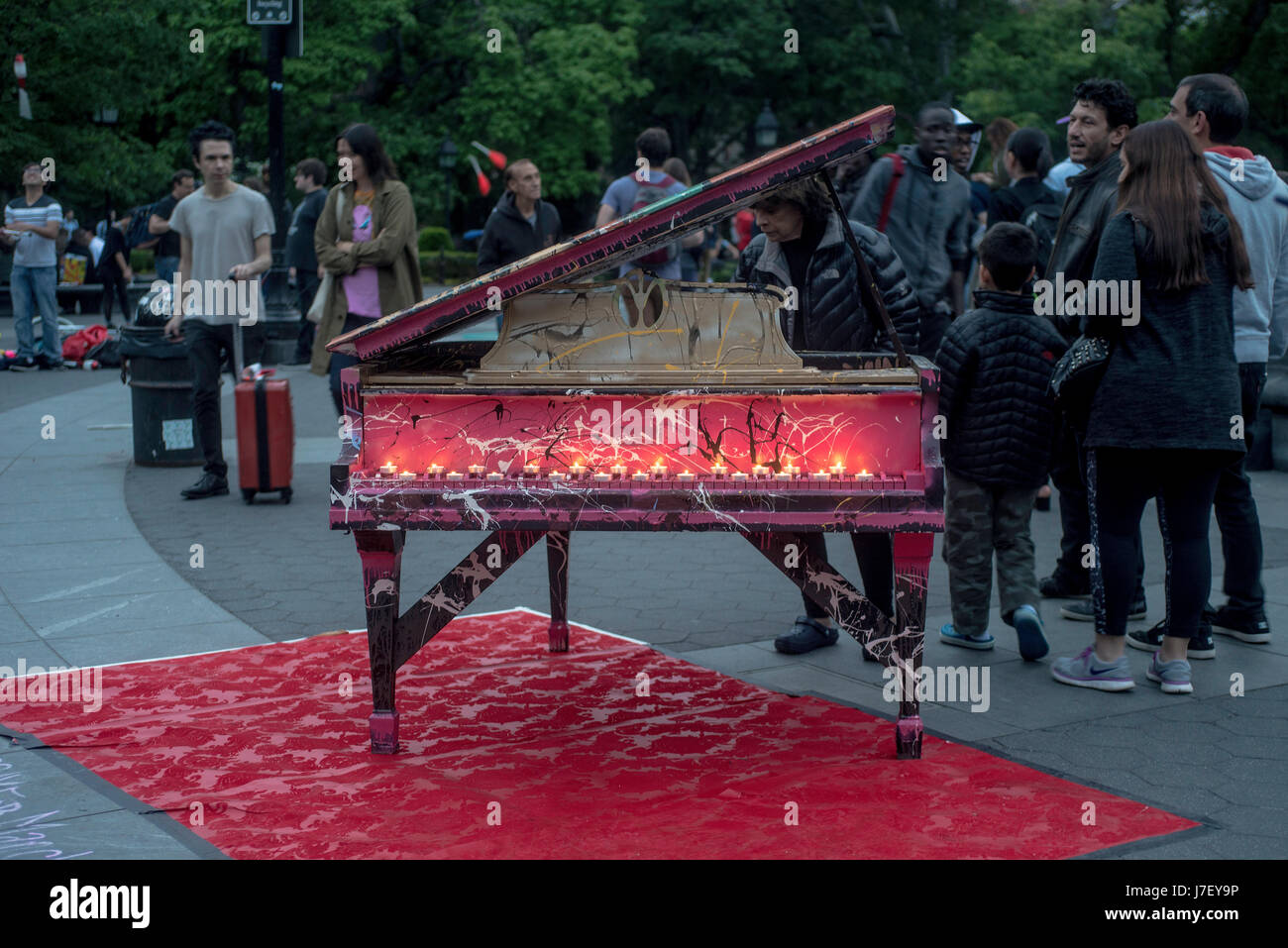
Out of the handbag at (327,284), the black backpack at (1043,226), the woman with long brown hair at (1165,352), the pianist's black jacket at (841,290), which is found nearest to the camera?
the woman with long brown hair at (1165,352)

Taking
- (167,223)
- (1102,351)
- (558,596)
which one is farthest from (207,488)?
(1102,351)

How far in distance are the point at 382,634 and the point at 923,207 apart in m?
4.37

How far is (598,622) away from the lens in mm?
6477

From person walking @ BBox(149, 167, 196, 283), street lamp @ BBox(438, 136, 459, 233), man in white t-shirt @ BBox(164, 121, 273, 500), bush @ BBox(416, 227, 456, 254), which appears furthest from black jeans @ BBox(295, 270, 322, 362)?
bush @ BBox(416, 227, 456, 254)

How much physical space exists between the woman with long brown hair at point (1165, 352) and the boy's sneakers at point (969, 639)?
722 millimetres

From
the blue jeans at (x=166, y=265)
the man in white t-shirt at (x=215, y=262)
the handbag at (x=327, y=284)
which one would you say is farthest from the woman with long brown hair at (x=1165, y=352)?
the blue jeans at (x=166, y=265)

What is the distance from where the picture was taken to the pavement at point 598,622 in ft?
13.9

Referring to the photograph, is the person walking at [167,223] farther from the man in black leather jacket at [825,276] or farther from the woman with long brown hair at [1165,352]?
the woman with long brown hair at [1165,352]

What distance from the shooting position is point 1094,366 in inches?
204
